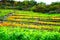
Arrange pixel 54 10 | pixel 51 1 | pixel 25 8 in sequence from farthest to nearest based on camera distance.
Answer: pixel 51 1
pixel 25 8
pixel 54 10

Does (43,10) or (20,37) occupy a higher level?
(20,37)

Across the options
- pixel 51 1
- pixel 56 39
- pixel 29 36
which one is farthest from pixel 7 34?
pixel 51 1

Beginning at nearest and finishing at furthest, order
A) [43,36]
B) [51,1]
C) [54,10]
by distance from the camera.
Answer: [43,36] → [54,10] → [51,1]

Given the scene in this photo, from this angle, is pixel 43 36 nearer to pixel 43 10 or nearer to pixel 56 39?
pixel 56 39

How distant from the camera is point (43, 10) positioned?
38.5 metres

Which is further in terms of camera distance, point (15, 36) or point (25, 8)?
point (25, 8)

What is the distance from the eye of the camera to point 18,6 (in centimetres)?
4262

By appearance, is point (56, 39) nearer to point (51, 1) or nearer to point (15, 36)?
point (15, 36)

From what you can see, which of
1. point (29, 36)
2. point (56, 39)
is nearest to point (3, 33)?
point (29, 36)

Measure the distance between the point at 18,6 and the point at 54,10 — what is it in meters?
7.16

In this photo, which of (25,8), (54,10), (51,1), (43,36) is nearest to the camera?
(43,36)

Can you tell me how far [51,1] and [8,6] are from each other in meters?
7.07

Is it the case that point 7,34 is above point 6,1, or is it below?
above

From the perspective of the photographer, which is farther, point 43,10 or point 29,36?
point 43,10
